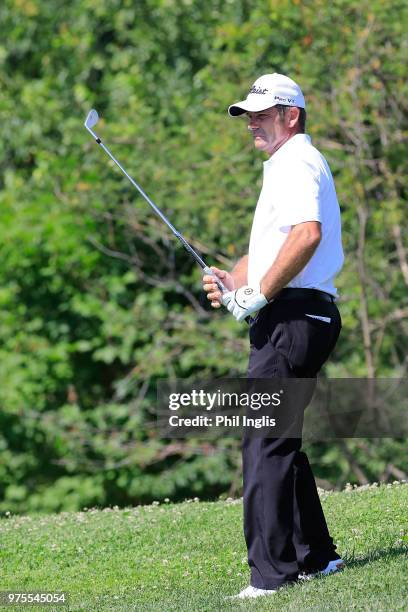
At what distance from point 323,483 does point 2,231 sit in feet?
16.9

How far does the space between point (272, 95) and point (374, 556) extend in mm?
2222

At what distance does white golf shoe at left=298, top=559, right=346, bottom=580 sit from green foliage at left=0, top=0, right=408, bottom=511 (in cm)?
732

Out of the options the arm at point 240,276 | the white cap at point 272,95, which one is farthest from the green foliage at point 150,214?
the white cap at point 272,95

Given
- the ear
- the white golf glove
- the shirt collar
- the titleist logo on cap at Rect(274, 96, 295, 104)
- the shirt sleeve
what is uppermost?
the titleist logo on cap at Rect(274, 96, 295, 104)

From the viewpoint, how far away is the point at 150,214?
46.7 feet

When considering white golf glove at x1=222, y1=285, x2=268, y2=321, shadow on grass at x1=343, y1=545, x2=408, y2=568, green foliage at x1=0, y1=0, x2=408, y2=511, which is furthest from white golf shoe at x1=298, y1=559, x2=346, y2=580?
green foliage at x1=0, y1=0, x2=408, y2=511

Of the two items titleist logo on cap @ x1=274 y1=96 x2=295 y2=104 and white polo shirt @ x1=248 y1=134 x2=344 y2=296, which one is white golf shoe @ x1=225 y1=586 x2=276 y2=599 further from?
titleist logo on cap @ x1=274 y1=96 x2=295 y2=104

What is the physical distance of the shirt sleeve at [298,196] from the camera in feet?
16.8

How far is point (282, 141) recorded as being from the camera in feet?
17.7

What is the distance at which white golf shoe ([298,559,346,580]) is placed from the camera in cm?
538

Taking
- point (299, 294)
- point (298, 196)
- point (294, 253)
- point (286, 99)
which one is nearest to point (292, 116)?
point (286, 99)

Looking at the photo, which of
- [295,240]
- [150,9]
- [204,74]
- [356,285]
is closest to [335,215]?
[295,240]

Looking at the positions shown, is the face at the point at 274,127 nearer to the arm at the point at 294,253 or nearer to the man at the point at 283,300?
the man at the point at 283,300

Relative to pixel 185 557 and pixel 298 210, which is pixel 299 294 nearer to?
pixel 298 210
